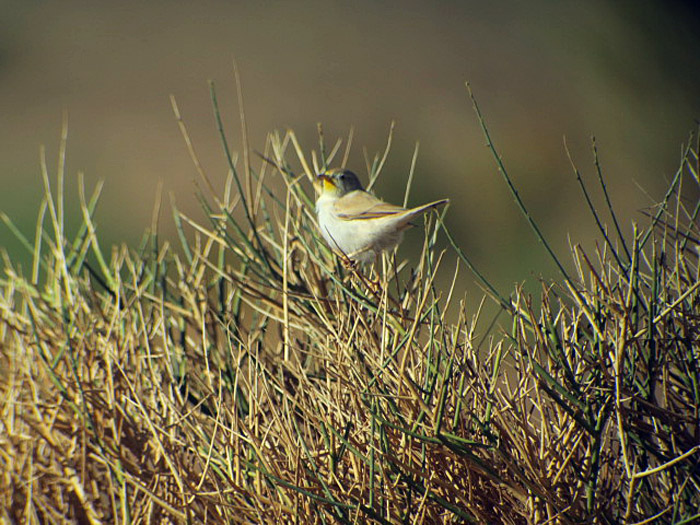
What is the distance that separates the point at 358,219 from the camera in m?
2.15

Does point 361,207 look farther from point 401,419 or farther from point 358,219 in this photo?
point 401,419

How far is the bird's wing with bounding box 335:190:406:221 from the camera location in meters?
2.07

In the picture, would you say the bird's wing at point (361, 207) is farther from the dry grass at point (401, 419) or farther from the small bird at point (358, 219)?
the dry grass at point (401, 419)

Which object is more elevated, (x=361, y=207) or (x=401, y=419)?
(x=401, y=419)

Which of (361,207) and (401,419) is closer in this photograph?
(401,419)

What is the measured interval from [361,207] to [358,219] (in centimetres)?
6

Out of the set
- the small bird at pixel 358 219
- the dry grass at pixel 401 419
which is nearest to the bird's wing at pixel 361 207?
the small bird at pixel 358 219

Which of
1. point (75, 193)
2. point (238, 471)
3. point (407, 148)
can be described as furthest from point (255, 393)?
point (75, 193)

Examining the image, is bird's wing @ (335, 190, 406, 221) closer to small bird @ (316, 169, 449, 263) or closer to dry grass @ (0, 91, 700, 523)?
small bird @ (316, 169, 449, 263)

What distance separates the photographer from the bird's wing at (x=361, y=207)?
207 cm

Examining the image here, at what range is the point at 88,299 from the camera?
159cm

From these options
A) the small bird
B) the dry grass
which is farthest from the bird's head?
the dry grass

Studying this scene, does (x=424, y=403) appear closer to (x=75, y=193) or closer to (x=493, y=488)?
(x=493, y=488)

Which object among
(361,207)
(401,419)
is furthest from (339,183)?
(401,419)
